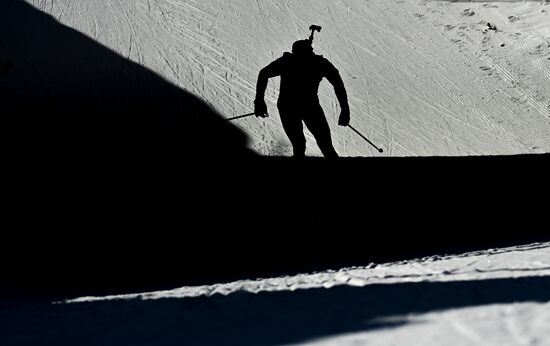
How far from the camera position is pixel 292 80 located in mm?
10508

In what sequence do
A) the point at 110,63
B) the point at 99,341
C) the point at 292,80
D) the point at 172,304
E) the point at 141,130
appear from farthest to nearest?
the point at 110,63 → the point at 141,130 → the point at 292,80 → the point at 172,304 → the point at 99,341

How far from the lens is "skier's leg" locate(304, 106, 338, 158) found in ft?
35.5

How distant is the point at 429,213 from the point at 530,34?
15100 millimetres

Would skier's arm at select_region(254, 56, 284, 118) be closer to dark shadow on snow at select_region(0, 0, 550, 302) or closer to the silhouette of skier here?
the silhouette of skier

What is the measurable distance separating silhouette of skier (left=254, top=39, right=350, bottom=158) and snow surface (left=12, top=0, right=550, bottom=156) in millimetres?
5759

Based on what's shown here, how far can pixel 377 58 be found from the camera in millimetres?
21094

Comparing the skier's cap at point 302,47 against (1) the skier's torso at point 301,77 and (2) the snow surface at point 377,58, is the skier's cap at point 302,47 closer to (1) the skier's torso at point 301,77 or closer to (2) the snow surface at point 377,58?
(1) the skier's torso at point 301,77

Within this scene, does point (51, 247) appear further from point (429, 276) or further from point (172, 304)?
point (429, 276)

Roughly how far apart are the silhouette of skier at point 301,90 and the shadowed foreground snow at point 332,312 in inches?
154

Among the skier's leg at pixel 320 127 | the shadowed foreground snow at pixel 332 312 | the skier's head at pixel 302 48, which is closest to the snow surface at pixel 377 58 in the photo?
the skier's leg at pixel 320 127

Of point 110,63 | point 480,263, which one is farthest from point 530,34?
point 480,263

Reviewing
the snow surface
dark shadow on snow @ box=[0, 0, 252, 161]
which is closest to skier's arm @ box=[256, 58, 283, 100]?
dark shadow on snow @ box=[0, 0, 252, 161]

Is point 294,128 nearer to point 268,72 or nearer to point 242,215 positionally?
point 268,72

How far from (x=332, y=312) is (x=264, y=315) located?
14.6 inches
